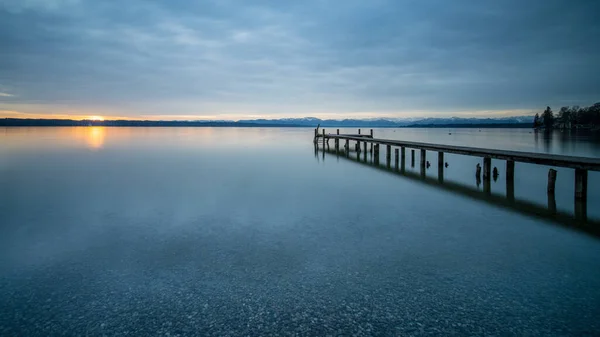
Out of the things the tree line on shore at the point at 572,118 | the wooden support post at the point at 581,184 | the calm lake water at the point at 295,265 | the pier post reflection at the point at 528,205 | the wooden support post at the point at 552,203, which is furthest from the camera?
the tree line on shore at the point at 572,118

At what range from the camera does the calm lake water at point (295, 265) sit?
4.82 metres

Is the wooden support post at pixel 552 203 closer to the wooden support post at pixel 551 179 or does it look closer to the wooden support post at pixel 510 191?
the wooden support post at pixel 551 179

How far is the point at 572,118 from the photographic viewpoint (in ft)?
428

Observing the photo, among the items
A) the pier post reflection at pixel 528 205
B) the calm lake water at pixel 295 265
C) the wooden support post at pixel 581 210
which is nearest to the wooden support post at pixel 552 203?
the pier post reflection at pixel 528 205

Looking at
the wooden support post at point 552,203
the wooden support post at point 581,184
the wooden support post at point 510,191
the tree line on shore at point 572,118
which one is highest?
the tree line on shore at point 572,118

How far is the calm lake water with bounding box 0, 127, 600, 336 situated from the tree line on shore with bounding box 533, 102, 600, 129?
129251 mm

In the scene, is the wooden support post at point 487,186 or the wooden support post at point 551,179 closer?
the wooden support post at point 551,179

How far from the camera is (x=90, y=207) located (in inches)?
465

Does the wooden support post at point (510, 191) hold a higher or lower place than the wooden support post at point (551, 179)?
lower

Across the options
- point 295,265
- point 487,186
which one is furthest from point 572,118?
point 295,265

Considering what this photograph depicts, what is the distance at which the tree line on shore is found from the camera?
4523 inches

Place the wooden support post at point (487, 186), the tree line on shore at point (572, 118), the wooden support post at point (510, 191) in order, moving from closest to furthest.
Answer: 1. the wooden support post at point (510, 191)
2. the wooden support post at point (487, 186)
3. the tree line on shore at point (572, 118)

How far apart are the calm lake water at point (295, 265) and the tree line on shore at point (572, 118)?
5089 inches

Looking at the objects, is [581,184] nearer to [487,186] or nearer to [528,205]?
[528,205]
